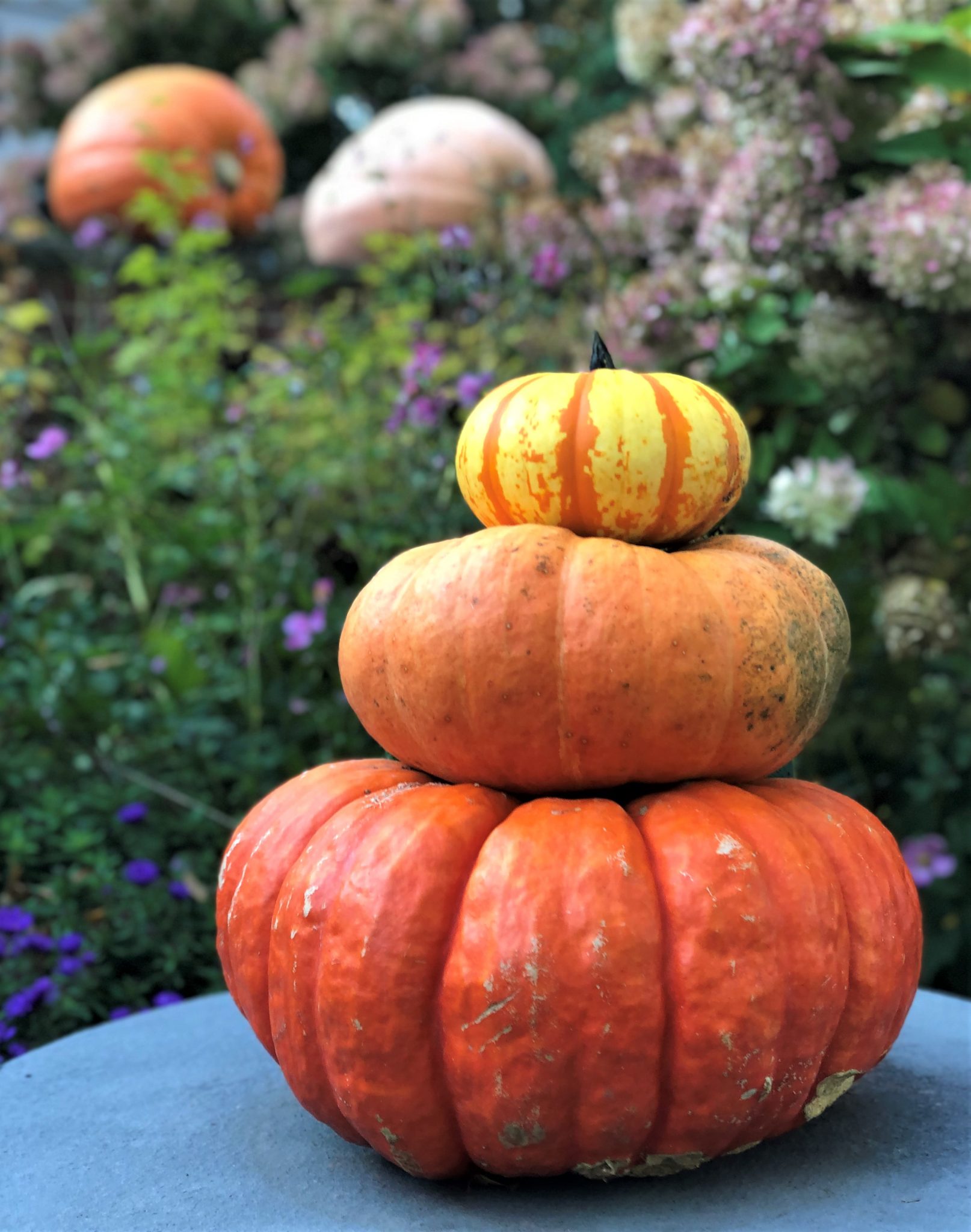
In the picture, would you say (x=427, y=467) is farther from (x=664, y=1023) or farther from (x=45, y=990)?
(x=664, y=1023)

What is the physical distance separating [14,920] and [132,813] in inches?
14.4

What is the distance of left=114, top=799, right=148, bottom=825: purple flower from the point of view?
2297 mm

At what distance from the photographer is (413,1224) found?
1.18 meters

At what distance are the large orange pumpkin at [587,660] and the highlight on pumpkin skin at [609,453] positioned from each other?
5 cm

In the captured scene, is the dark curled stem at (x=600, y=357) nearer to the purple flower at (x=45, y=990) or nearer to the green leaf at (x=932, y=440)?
the purple flower at (x=45, y=990)

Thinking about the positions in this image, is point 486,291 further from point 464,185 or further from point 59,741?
point 464,185

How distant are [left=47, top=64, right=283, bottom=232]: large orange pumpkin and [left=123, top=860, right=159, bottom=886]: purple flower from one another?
3.73 meters

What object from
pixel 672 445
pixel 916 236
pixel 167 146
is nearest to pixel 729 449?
pixel 672 445

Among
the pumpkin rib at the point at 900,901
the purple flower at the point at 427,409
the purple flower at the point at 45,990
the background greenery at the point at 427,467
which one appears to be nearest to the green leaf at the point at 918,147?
the background greenery at the point at 427,467

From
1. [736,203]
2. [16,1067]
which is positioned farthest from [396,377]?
[16,1067]

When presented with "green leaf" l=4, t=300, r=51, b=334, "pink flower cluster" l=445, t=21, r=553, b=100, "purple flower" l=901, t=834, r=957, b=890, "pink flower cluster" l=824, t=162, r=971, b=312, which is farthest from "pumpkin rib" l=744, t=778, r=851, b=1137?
"pink flower cluster" l=445, t=21, r=553, b=100

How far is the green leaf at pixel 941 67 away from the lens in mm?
2641

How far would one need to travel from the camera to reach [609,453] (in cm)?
133

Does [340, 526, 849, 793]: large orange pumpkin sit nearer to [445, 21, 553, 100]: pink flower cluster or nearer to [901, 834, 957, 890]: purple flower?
[901, 834, 957, 890]: purple flower
